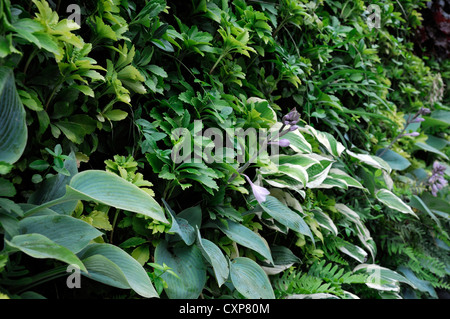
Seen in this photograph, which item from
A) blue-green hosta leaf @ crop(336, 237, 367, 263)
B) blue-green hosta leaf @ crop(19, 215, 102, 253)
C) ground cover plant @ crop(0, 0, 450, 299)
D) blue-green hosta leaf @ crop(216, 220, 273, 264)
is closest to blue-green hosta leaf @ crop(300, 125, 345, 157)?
ground cover plant @ crop(0, 0, 450, 299)

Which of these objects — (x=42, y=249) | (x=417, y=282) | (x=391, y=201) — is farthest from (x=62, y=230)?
(x=417, y=282)

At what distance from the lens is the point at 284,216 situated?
1.37m

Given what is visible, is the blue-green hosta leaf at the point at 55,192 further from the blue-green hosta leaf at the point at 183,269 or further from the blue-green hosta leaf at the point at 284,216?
the blue-green hosta leaf at the point at 284,216

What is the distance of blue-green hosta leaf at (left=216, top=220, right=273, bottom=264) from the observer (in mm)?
1216

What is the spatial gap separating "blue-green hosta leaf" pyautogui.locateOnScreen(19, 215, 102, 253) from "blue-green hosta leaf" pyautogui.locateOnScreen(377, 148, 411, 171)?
1.88 m

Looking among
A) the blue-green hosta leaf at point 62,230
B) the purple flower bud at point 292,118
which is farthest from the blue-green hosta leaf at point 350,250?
the blue-green hosta leaf at point 62,230

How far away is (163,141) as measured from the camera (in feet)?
4.29

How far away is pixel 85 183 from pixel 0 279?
0.27 m

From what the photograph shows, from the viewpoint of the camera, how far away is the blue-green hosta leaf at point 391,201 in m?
1.88

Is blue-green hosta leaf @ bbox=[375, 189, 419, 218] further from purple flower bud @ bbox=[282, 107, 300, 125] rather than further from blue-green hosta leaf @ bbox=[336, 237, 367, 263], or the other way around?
purple flower bud @ bbox=[282, 107, 300, 125]

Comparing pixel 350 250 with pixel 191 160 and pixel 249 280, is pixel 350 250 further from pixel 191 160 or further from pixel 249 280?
pixel 191 160

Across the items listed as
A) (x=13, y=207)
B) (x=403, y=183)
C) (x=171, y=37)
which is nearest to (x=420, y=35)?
(x=403, y=183)

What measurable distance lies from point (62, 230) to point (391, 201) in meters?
1.64

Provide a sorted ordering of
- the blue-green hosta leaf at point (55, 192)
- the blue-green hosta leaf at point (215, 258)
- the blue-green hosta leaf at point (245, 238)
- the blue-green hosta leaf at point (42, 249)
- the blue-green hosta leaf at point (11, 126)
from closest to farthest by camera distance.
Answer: the blue-green hosta leaf at point (42, 249) → the blue-green hosta leaf at point (11, 126) → the blue-green hosta leaf at point (55, 192) → the blue-green hosta leaf at point (215, 258) → the blue-green hosta leaf at point (245, 238)
